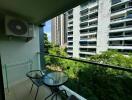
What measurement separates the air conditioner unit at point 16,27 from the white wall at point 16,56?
42 centimetres

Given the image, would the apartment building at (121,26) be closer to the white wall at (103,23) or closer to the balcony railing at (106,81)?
the white wall at (103,23)

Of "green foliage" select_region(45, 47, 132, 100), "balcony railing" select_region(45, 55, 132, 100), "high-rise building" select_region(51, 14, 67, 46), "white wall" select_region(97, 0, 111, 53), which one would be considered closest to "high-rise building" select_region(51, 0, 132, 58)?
"white wall" select_region(97, 0, 111, 53)

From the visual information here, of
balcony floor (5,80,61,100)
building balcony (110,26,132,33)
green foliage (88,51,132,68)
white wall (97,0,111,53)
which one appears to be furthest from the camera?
white wall (97,0,111,53)

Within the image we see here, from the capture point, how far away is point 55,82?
1873 mm

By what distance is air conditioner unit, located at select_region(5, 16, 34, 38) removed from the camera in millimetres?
2385

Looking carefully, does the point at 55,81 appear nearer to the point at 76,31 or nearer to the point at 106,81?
the point at 106,81

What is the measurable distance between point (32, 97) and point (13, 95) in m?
0.45

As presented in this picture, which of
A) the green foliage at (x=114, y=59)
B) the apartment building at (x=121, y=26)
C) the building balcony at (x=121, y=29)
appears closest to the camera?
the green foliage at (x=114, y=59)

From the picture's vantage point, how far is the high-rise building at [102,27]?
1990cm

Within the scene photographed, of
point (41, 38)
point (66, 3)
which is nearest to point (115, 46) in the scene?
point (41, 38)

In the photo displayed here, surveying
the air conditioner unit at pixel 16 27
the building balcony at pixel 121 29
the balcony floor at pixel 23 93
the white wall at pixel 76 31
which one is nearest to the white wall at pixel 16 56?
the balcony floor at pixel 23 93

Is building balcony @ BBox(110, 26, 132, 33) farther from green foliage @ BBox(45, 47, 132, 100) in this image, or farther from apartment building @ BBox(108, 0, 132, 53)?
green foliage @ BBox(45, 47, 132, 100)

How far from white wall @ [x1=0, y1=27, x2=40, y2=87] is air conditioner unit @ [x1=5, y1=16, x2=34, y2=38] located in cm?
42

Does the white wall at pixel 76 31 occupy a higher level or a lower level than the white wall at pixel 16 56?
higher
